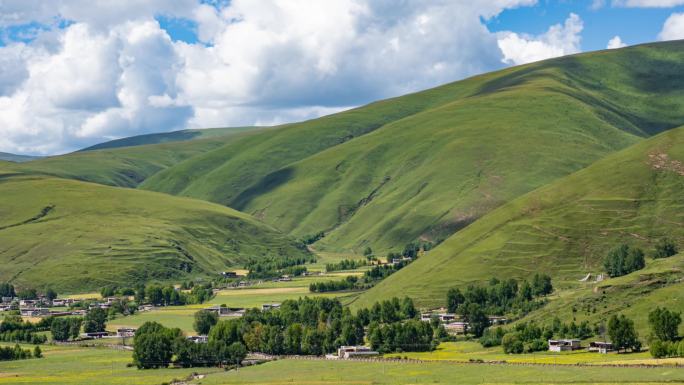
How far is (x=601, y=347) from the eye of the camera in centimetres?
18125

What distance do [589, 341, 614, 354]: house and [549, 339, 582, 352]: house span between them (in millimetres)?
2881

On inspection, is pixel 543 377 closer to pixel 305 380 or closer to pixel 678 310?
pixel 305 380

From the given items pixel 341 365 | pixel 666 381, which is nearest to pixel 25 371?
pixel 341 365

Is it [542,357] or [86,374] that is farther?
[86,374]

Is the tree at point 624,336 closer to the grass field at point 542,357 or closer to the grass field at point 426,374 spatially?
the grass field at point 542,357

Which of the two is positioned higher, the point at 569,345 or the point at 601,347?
the point at 569,345

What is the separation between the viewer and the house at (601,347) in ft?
590

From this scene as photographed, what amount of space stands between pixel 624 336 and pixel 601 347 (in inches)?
237

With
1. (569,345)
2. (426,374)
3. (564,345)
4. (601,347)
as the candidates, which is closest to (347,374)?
(426,374)

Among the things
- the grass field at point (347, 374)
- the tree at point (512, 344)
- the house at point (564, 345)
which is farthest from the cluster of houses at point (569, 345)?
the grass field at point (347, 374)

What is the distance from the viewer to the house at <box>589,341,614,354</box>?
17988cm

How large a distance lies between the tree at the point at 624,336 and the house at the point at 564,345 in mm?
10490

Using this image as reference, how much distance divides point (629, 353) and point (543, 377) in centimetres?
2936

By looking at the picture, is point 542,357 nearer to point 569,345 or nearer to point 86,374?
point 569,345
